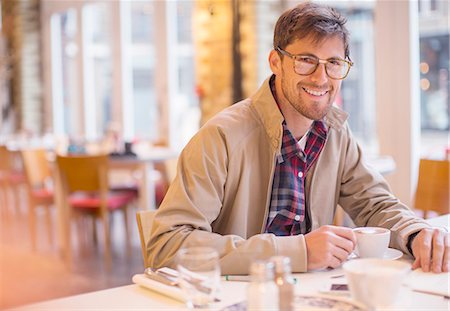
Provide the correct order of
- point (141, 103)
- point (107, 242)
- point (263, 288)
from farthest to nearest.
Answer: point (141, 103)
point (107, 242)
point (263, 288)

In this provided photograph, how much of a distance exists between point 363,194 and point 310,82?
1.36 ft

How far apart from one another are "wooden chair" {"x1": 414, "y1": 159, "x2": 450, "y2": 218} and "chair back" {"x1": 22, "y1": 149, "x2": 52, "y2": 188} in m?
3.47

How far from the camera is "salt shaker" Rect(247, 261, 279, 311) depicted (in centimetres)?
99

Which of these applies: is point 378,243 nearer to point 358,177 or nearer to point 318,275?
point 318,275

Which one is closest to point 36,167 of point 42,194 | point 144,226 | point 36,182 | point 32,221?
point 36,182

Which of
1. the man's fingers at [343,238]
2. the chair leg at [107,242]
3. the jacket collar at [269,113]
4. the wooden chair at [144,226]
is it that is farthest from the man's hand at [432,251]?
the chair leg at [107,242]

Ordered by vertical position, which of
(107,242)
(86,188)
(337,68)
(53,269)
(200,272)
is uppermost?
(337,68)

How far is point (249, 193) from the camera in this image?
1688mm

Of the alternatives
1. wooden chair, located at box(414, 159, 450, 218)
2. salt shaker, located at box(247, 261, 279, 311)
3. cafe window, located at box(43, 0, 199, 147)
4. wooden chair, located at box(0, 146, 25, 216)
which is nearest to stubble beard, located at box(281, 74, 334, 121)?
salt shaker, located at box(247, 261, 279, 311)

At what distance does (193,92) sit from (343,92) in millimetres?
1996

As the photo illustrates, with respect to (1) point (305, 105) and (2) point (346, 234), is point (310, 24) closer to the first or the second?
(1) point (305, 105)

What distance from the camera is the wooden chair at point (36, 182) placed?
16.9 ft

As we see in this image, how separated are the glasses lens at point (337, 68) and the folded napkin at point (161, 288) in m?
0.74

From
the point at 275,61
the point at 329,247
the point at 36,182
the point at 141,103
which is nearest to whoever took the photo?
the point at 329,247
